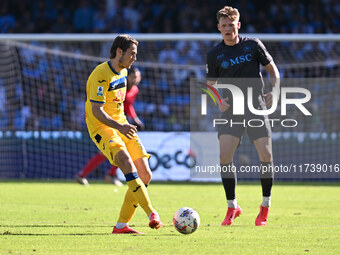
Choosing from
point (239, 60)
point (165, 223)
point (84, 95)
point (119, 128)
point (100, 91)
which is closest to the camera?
point (119, 128)

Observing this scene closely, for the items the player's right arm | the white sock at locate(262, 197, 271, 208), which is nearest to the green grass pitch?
the white sock at locate(262, 197, 271, 208)

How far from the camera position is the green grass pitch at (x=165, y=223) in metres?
6.00

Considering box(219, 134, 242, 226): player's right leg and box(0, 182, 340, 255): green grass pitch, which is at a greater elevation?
box(219, 134, 242, 226): player's right leg

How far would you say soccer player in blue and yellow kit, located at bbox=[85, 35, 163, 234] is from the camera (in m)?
6.78

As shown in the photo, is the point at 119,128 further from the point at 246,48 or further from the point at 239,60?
the point at 246,48

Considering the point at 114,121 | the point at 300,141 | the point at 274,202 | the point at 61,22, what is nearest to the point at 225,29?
the point at 114,121

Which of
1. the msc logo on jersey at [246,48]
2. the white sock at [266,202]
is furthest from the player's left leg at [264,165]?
the msc logo on jersey at [246,48]

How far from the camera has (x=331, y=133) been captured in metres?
16.0

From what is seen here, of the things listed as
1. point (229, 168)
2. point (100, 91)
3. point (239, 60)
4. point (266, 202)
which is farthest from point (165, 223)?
point (239, 60)

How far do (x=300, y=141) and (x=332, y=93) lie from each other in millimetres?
2387

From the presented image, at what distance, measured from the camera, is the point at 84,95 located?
19047 millimetres

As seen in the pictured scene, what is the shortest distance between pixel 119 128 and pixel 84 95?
40.9 feet

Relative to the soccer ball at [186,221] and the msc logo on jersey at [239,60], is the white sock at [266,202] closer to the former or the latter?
the soccer ball at [186,221]

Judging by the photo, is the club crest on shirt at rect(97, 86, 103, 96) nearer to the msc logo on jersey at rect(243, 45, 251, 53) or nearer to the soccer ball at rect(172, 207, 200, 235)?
the soccer ball at rect(172, 207, 200, 235)
